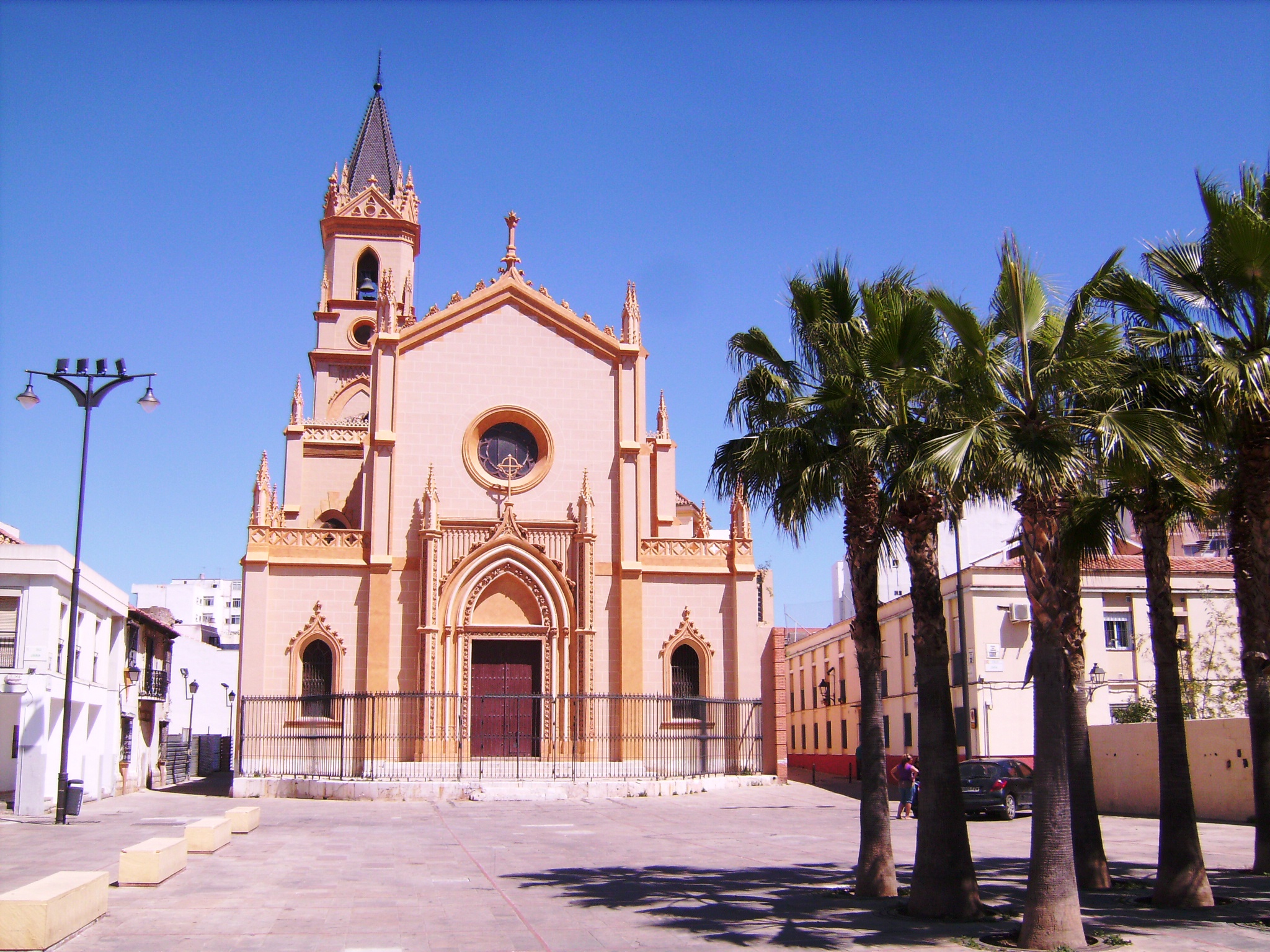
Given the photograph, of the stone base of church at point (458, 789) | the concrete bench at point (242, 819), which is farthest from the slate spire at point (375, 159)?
the concrete bench at point (242, 819)

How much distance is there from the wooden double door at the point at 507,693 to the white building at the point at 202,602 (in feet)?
152

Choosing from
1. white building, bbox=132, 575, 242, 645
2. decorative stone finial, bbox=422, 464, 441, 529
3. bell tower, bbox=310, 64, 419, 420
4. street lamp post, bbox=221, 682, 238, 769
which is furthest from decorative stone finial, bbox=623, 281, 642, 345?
white building, bbox=132, 575, 242, 645

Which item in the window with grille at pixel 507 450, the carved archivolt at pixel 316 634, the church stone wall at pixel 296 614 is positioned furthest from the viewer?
the window with grille at pixel 507 450

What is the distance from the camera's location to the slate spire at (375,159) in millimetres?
50812

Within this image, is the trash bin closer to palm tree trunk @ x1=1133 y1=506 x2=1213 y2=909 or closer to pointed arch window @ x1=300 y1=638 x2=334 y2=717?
pointed arch window @ x1=300 y1=638 x2=334 y2=717

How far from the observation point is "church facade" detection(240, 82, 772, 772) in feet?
107

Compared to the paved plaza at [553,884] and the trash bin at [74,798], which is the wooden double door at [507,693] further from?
the trash bin at [74,798]

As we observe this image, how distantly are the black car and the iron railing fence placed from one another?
7.52 metres

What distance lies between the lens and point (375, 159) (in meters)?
51.9

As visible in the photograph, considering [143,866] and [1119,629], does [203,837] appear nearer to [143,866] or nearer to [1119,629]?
[143,866]

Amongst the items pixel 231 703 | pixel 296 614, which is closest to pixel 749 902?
pixel 296 614

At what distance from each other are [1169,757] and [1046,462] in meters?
5.06

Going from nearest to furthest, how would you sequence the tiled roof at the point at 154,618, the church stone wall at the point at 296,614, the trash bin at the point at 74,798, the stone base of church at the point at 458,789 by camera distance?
the trash bin at the point at 74,798 < the stone base of church at the point at 458,789 < the church stone wall at the point at 296,614 < the tiled roof at the point at 154,618

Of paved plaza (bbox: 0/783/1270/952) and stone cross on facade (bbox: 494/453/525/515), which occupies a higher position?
stone cross on facade (bbox: 494/453/525/515)
